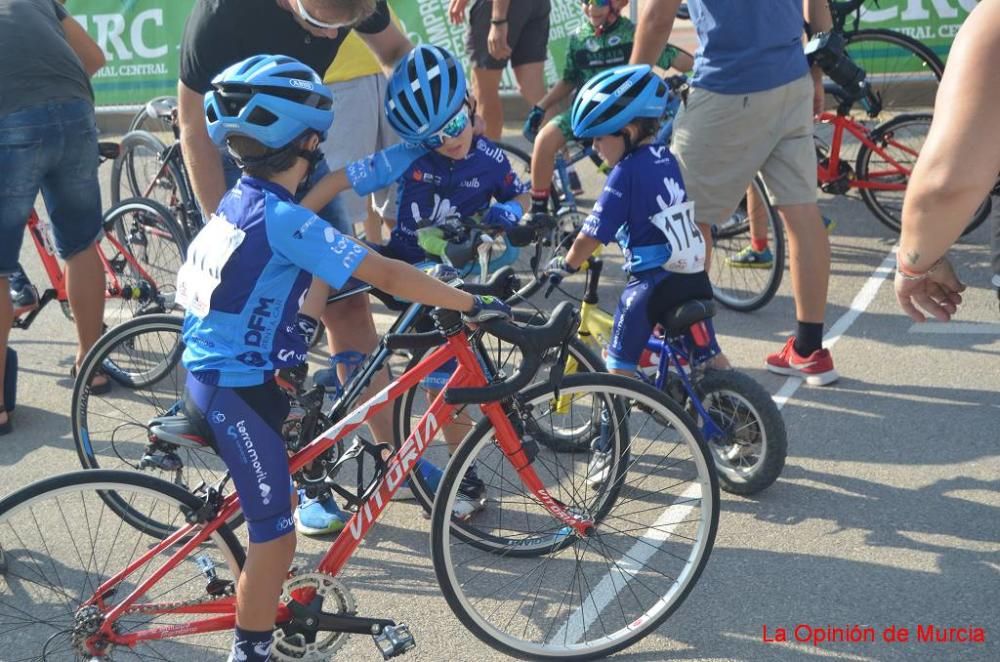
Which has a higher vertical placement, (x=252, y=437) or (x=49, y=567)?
Answer: (x=252, y=437)

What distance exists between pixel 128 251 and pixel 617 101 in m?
3.12

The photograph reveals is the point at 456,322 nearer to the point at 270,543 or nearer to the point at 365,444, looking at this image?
the point at 365,444

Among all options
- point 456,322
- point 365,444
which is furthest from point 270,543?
point 456,322

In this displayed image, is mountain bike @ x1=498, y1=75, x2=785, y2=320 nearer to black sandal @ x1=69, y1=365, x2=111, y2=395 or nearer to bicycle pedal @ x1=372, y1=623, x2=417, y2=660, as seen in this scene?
black sandal @ x1=69, y1=365, x2=111, y2=395

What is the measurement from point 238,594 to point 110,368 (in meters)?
2.27

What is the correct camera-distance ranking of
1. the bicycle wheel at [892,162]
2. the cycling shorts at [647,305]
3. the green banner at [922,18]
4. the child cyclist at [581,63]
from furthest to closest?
the green banner at [922,18], the bicycle wheel at [892,162], the child cyclist at [581,63], the cycling shorts at [647,305]

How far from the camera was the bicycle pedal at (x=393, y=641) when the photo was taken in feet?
11.0

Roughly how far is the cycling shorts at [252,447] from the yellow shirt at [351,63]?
Result: 2711 millimetres

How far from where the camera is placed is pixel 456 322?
3.30 meters

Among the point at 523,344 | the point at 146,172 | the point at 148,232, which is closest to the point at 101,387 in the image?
the point at 148,232

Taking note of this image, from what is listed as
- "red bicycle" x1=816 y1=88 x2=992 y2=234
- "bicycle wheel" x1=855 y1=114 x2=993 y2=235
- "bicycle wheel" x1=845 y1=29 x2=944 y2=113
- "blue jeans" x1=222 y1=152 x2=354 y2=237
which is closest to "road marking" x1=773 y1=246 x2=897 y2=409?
"bicycle wheel" x1=855 y1=114 x2=993 y2=235

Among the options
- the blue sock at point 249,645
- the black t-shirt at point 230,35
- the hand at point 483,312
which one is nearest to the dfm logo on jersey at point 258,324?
the hand at point 483,312

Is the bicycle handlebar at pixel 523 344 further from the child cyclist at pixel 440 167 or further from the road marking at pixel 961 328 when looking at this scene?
the road marking at pixel 961 328

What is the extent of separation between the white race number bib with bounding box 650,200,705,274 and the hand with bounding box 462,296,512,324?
1.22 m
